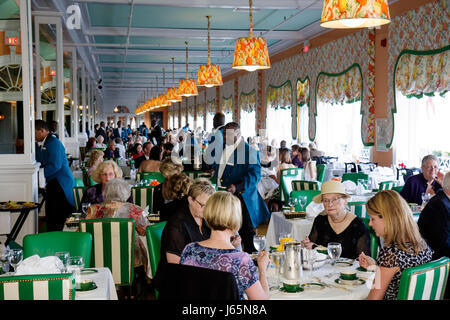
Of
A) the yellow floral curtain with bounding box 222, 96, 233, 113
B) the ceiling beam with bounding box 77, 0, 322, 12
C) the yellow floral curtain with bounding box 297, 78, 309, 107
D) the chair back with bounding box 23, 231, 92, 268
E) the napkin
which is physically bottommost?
the chair back with bounding box 23, 231, 92, 268

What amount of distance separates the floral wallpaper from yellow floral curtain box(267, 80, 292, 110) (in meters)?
5.21

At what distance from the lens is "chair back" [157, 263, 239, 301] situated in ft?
7.48

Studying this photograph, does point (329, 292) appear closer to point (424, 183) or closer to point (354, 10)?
point (354, 10)

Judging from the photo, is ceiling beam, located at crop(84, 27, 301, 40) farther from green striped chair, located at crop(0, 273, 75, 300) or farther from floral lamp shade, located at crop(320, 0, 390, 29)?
green striped chair, located at crop(0, 273, 75, 300)

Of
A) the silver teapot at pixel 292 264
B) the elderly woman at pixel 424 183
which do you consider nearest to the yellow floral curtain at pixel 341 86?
the elderly woman at pixel 424 183

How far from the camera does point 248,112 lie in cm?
1847

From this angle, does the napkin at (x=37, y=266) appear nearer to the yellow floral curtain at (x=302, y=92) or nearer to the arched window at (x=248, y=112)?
the yellow floral curtain at (x=302, y=92)

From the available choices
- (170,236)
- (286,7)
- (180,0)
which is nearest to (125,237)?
(170,236)

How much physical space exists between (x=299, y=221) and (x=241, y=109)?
14.6 m

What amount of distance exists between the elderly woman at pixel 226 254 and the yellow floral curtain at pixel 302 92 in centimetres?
1098

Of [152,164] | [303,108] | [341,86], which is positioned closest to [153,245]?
[152,164]

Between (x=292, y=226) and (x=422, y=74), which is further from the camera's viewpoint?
(x=422, y=74)

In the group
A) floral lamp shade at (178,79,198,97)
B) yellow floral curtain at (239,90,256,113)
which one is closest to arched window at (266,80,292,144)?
yellow floral curtain at (239,90,256,113)

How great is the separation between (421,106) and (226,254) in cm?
767
